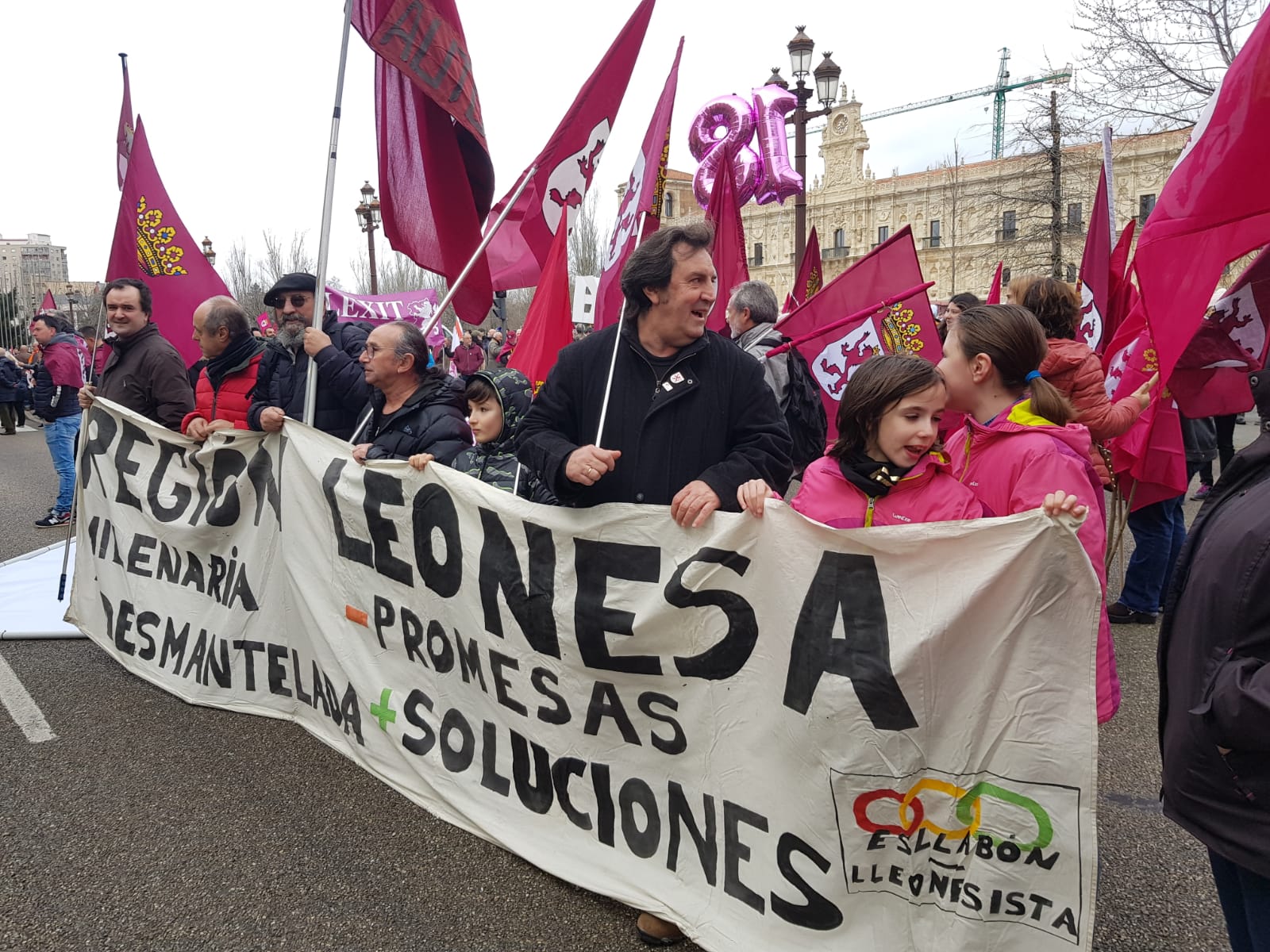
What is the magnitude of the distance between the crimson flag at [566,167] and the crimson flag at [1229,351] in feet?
8.95

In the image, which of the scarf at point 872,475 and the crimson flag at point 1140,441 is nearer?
the scarf at point 872,475

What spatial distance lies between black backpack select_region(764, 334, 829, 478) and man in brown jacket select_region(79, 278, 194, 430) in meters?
3.29

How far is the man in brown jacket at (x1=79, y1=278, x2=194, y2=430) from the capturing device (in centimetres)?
489

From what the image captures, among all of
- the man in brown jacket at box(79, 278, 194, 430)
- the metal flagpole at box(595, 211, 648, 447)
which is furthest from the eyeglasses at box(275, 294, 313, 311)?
the metal flagpole at box(595, 211, 648, 447)

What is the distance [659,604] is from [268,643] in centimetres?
220

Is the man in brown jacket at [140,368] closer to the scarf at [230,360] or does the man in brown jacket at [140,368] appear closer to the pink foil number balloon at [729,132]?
the scarf at [230,360]

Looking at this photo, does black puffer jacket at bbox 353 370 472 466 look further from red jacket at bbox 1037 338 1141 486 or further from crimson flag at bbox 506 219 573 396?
red jacket at bbox 1037 338 1141 486

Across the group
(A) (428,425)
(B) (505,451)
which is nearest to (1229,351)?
(B) (505,451)

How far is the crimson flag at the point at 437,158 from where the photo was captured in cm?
404

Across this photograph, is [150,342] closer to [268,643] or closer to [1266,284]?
[268,643]

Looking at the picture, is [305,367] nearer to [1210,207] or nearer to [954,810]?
[954,810]

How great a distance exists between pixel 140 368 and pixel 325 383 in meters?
1.26

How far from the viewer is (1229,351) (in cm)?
425

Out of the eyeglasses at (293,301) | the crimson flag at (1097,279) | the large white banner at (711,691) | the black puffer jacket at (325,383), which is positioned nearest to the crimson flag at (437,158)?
the black puffer jacket at (325,383)
